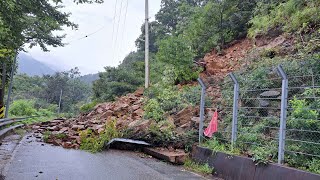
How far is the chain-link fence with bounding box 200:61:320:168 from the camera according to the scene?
20.0 ft

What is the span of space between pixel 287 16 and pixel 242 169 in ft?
29.7

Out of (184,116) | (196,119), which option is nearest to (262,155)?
(196,119)

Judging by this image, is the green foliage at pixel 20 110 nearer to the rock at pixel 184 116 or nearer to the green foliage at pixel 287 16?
the green foliage at pixel 287 16

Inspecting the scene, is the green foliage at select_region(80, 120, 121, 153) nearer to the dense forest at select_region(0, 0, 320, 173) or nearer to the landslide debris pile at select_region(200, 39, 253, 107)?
the dense forest at select_region(0, 0, 320, 173)

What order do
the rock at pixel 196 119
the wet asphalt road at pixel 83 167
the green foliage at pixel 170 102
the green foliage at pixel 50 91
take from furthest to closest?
the green foliage at pixel 50 91, the green foliage at pixel 170 102, the rock at pixel 196 119, the wet asphalt road at pixel 83 167

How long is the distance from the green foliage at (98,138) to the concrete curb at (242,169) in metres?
3.55

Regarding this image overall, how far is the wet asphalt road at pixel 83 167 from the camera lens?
270 inches

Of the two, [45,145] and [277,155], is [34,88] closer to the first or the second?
[45,145]

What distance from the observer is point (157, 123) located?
11.5m

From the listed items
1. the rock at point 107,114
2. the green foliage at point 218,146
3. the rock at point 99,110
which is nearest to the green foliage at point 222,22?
the rock at point 107,114

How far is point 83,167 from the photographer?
791 centimetres

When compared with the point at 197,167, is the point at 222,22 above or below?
above

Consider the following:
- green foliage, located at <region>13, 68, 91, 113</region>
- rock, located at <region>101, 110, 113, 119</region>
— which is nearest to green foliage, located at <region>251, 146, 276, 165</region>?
rock, located at <region>101, 110, 113, 119</region>

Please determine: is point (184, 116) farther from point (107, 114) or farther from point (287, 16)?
point (287, 16)
